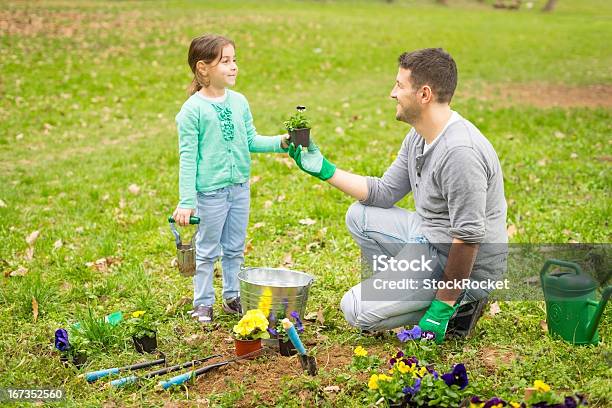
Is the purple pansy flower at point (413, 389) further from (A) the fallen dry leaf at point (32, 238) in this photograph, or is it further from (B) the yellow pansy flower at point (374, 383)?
(A) the fallen dry leaf at point (32, 238)

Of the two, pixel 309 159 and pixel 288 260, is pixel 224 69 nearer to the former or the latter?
pixel 309 159

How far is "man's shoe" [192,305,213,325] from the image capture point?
4.34 m

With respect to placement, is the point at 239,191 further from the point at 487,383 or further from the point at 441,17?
the point at 441,17

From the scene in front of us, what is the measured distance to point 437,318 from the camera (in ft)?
12.5

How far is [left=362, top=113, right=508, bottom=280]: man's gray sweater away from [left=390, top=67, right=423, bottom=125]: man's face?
0.19m

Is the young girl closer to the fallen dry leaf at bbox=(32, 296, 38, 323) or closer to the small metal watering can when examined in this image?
the small metal watering can

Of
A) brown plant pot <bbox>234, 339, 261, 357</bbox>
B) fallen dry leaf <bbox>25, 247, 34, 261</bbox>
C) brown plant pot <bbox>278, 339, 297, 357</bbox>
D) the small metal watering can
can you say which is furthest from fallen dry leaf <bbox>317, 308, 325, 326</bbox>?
fallen dry leaf <bbox>25, 247, 34, 261</bbox>

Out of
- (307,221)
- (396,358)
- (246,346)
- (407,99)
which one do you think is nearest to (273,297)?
(246,346)

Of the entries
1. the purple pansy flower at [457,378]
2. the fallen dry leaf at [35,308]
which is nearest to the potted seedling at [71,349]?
the fallen dry leaf at [35,308]

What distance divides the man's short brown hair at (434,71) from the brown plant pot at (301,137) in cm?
69

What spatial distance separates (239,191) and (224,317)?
0.79m

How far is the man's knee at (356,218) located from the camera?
14.4 feet

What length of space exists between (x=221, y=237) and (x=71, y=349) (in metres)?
1.16

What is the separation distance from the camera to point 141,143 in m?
9.14
